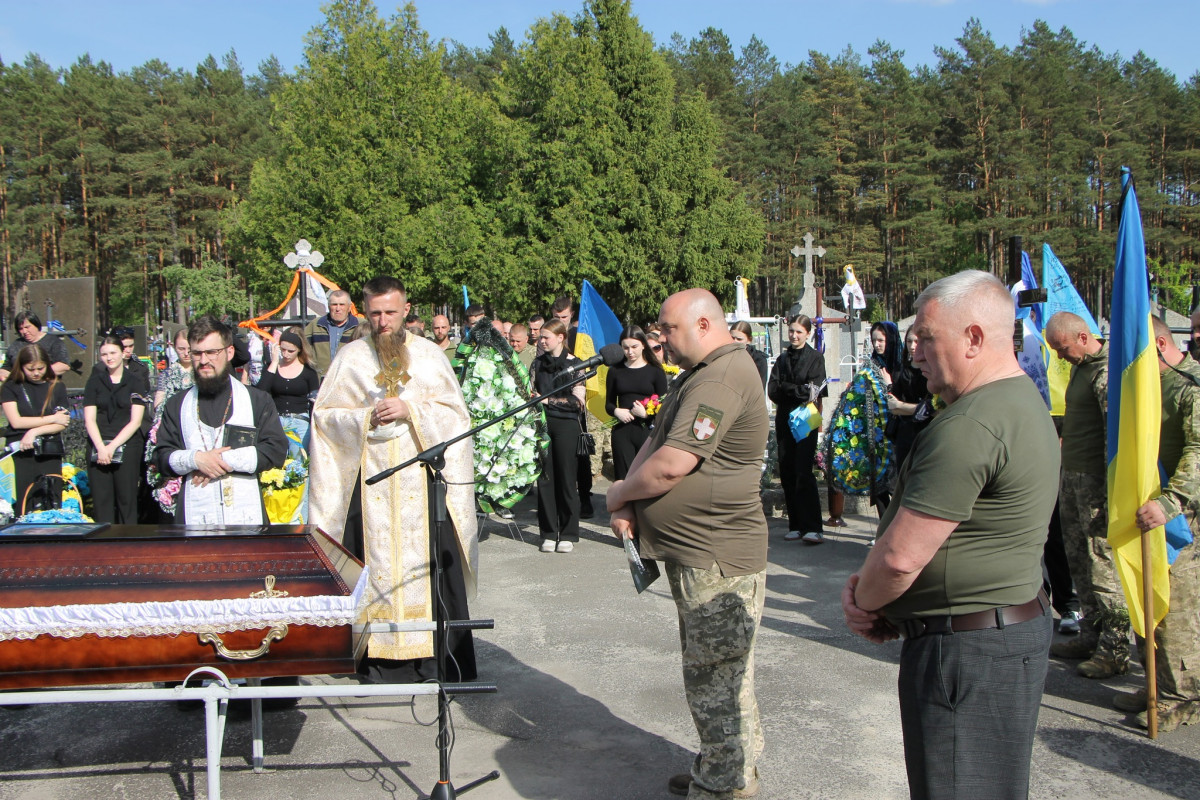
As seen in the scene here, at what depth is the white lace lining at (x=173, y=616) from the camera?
132 inches

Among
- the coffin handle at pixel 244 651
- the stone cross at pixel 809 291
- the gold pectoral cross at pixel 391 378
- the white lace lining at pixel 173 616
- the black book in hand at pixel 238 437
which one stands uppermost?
the stone cross at pixel 809 291

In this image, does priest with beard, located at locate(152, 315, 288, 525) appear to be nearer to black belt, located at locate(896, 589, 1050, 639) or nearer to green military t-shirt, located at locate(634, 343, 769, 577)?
green military t-shirt, located at locate(634, 343, 769, 577)

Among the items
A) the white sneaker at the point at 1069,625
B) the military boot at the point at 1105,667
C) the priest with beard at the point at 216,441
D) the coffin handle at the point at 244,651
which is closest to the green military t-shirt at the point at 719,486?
the coffin handle at the point at 244,651

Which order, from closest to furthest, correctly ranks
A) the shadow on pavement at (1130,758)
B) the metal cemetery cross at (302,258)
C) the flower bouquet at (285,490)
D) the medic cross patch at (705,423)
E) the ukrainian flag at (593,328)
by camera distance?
the medic cross patch at (705,423), the shadow on pavement at (1130,758), the flower bouquet at (285,490), the ukrainian flag at (593,328), the metal cemetery cross at (302,258)

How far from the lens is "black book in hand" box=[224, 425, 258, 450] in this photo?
4738mm

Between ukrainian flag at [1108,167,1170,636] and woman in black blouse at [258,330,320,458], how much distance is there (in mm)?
5978

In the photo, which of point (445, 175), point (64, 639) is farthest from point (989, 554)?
point (445, 175)

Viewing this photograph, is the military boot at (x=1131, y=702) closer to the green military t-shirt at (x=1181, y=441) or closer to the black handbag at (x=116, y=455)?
the green military t-shirt at (x=1181, y=441)

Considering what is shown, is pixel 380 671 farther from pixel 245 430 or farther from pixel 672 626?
pixel 672 626

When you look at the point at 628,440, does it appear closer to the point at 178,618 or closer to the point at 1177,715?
the point at 1177,715

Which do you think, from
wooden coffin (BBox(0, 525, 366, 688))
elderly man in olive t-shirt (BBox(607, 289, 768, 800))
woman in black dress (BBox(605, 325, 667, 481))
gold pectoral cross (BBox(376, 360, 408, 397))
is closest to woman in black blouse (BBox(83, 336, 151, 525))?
gold pectoral cross (BBox(376, 360, 408, 397))

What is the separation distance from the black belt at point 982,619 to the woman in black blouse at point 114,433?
7075 millimetres

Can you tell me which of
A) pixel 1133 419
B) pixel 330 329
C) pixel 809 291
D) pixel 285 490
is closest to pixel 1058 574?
pixel 1133 419

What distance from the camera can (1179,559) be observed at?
4480 millimetres
